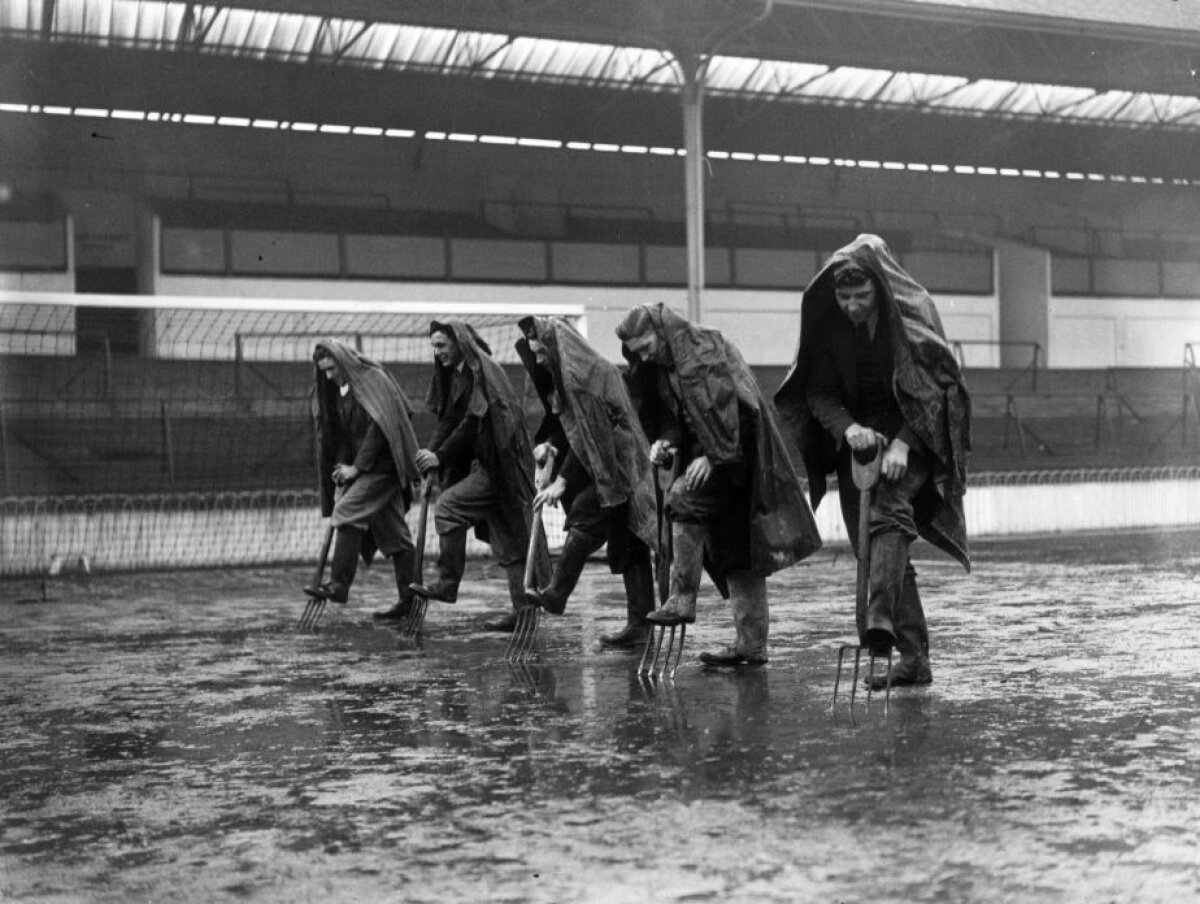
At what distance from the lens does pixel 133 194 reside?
107 ft

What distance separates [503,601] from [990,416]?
73.2ft

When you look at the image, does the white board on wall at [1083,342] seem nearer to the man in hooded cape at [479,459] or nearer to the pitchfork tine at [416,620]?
the pitchfork tine at [416,620]

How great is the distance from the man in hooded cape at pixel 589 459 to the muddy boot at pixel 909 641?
89.8 inches

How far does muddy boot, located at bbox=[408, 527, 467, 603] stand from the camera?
11.4 metres

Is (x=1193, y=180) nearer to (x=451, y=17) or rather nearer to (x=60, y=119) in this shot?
(x=451, y=17)

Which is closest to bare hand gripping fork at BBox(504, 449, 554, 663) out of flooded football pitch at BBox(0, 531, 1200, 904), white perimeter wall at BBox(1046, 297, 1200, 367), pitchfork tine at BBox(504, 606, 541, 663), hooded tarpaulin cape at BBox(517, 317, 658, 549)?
pitchfork tine at BBox(504, 606, 541, 663)

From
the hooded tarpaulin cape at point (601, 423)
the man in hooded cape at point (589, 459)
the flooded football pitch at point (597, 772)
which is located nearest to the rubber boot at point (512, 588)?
the flooded football pitch at point (597, 772)

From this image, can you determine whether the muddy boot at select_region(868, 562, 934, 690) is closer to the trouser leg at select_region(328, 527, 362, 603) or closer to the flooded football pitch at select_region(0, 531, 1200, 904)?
the flooded football pitch at select_region(0, 531, 1200, 904)

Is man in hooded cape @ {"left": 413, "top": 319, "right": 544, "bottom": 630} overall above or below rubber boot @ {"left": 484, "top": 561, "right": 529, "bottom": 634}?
above

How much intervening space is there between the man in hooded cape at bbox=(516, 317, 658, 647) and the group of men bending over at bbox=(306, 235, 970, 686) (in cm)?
1

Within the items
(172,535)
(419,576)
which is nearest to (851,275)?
(419,576)

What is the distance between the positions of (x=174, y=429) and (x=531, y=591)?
633 inches

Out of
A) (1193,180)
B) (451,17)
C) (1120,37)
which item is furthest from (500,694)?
(1193,180)

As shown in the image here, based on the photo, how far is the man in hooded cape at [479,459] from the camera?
37.9 ft
